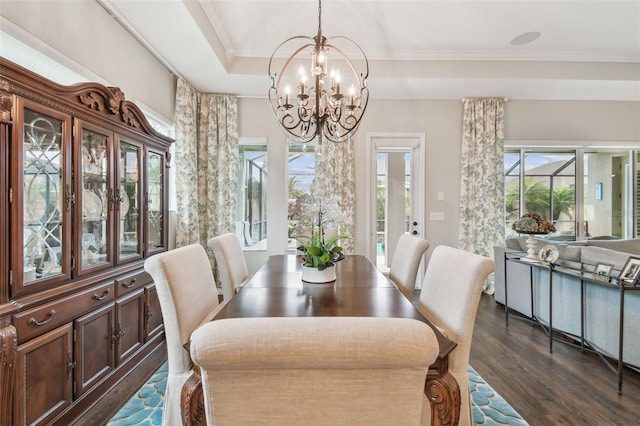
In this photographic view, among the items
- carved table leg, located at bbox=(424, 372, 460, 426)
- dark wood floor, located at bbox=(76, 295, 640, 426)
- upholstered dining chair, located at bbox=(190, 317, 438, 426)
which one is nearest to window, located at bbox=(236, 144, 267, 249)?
dark wood floor, located at bbox=(76, 295, 640, 426)

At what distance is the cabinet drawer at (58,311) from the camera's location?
1383mm

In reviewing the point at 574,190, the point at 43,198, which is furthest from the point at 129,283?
the point at 574,190

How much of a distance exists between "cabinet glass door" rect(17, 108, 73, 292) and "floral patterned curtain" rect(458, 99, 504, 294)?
438 centimetres

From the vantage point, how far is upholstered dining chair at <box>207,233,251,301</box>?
2.13 metres

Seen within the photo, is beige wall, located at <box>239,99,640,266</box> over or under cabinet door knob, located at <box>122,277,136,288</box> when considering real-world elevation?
over

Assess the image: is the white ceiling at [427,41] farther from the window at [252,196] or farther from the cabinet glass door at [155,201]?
the cabinet glass door at [155,201]

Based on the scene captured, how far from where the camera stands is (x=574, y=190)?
457 centimetres

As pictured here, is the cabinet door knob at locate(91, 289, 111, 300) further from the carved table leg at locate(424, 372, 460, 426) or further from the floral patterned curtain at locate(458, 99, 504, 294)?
the floral patterned curtain at locate(458, 99, 504, 294)

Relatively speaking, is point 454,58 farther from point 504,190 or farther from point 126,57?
point 126,57

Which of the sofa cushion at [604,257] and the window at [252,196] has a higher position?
the window at [252,196]

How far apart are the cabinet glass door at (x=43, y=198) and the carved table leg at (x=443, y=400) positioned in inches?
70.8

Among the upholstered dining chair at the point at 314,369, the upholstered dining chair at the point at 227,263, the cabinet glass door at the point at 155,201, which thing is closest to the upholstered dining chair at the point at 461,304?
the upholstered dining chair at the point at 314,369

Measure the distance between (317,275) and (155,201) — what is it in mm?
1771

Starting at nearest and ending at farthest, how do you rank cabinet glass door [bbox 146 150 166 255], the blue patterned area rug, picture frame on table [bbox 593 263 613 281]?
1. the blue patterned area rug
2. picture frame on table [bbox 593 263 613 281]
3. cabinet glass door [bbox 146 150 166 255]
